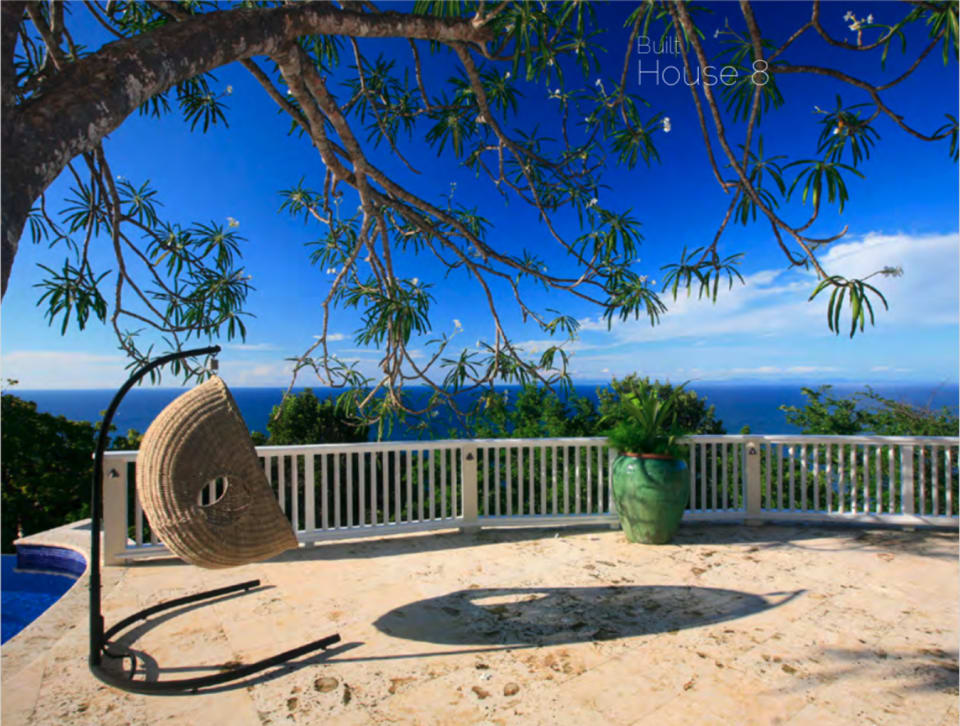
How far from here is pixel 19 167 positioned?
1.05 m

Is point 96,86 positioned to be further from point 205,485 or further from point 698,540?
point 698,540

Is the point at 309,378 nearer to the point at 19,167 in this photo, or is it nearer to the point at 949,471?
the point at 19,167

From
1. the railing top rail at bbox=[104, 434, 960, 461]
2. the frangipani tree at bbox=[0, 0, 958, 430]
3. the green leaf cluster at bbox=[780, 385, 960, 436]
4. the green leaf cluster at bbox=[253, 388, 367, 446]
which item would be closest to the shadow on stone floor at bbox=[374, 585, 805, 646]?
the frangipani tree at bbox=[0, 0, 958, 430]

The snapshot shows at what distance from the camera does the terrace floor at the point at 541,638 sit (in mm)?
2076

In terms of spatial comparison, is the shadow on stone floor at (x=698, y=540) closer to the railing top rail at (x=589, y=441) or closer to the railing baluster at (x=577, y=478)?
the railing baluster at (x=577, y=478)

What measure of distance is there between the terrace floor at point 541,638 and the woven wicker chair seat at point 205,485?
1.95 feet

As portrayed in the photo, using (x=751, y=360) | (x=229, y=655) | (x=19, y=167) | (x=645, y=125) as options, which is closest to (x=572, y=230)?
(x=645, y=125)

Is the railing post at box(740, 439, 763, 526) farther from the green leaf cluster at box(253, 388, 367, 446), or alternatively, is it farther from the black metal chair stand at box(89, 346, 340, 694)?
the green leaf cluster at box(253, 388, 367, 446)

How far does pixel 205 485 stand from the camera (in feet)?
8.06

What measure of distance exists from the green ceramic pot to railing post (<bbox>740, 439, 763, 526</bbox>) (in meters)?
0.95

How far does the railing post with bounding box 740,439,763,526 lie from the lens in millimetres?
4668

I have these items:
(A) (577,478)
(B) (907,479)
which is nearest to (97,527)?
(A) (577,478)

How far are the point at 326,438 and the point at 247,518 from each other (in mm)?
5326

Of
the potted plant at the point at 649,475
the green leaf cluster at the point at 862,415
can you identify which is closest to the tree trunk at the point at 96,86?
the potted plant at the point at 649,475
